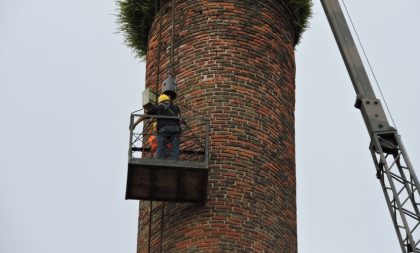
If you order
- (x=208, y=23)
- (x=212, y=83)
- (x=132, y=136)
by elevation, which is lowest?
(x=132, y=136)

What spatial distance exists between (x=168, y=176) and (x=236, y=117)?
1.88 meters

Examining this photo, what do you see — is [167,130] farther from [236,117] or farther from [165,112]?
[236,117]

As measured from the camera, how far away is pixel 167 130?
653 inches

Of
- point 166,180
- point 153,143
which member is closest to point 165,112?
point 153,143

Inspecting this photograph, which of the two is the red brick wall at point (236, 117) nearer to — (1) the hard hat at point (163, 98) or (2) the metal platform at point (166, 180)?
(2) the metal platform at point (166, 180)

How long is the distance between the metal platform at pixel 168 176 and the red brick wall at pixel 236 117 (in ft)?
0.96

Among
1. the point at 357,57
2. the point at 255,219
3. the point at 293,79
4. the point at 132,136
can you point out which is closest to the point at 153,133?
the point at 132,136

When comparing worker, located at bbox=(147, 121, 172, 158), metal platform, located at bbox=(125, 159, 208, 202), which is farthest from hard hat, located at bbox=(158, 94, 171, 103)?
metal platform, located at bbox=(125, 159, 208, 202)

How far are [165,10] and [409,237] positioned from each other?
5470mm

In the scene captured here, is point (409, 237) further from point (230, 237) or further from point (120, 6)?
point (120, 6)

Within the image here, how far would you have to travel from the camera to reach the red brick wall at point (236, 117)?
1669 cm

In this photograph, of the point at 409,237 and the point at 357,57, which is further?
the point at 357,57

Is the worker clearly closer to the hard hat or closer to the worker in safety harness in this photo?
the worker in safety harness

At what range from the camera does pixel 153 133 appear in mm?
17312
